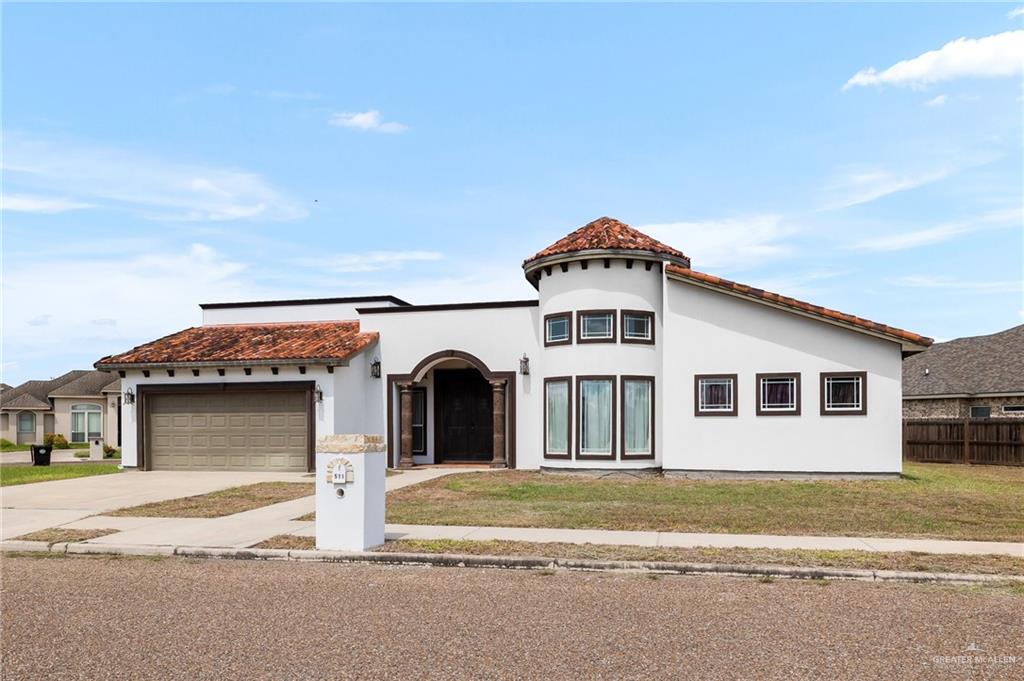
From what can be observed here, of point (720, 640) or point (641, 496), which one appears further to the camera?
point (641, 496)

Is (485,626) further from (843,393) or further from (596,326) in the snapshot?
(843,393)

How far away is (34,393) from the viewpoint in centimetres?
5016

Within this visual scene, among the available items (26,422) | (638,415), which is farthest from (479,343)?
(26,422)

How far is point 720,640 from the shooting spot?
21.6 feet

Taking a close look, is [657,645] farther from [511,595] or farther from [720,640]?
[511,595]

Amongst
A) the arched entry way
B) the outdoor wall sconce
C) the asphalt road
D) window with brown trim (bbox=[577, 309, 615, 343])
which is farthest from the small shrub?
the asphalt road

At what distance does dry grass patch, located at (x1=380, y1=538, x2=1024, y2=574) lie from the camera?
9133 millimetres

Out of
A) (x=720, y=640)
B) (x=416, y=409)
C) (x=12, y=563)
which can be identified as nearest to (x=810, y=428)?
(x=416, y=409)

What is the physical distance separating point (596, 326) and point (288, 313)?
1136cm

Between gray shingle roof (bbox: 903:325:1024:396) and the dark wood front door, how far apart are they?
19202 mm

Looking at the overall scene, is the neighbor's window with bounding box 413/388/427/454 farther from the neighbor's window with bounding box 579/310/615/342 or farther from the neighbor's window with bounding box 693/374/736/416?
the neighbor's window with bounding box 693/374/736/416

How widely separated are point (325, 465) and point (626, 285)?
1201 centimetres

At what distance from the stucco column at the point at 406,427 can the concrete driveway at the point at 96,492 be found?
2.87m

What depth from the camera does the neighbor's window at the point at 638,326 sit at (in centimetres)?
2098
